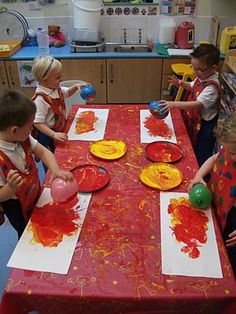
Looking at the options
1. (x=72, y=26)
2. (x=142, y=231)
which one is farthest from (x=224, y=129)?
(x=72, y=26)

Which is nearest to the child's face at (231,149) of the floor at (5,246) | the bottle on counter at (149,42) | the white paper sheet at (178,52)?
the floor at (5,246)

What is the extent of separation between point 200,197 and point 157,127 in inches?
27.3

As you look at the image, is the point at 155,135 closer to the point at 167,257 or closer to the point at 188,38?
the point at 167,257

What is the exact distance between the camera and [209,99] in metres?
1.82

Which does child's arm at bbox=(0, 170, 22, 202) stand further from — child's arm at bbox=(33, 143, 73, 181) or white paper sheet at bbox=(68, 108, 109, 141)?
white paper sheet at bbox=(68, 108, 109, 141)

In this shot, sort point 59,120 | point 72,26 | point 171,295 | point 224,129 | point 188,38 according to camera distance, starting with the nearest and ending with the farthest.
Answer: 1. point 171,295
2. point 224,129
3. point 59,120
4. point 188,38
5. point 72,26

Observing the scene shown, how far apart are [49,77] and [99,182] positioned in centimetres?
75

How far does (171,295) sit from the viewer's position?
32.4 inches

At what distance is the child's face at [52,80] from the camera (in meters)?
1.64

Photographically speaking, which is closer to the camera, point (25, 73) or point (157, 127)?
point (157, 127)

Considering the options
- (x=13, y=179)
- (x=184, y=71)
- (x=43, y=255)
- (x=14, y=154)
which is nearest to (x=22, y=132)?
(x=14, y=154)

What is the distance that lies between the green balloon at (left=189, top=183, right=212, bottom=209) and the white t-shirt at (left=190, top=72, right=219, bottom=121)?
0.88m

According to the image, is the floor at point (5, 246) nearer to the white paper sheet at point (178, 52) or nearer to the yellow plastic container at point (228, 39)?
the white paper sheet at point (178, 52)

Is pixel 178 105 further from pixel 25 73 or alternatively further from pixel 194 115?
pixel 25 73
